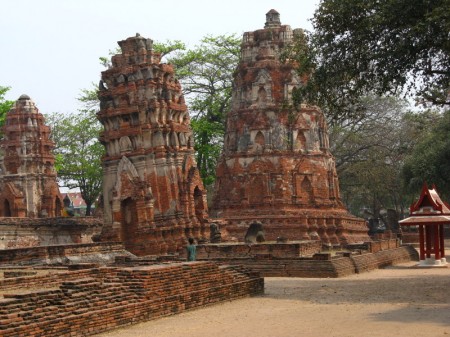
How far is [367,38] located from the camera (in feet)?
64.3

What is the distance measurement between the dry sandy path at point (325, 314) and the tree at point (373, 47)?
4815 mm

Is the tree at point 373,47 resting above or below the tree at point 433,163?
above

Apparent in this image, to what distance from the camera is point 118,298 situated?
43.3 ft

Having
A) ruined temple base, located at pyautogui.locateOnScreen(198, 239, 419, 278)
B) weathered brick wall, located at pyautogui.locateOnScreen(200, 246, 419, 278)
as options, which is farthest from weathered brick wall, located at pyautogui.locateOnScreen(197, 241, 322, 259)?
weathered brick wall, located at pyautogui.locateOnScreen(200, 246, 419, 278)

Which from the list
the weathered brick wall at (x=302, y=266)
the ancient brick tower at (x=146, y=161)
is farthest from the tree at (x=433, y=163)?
the weathered brick wall at (x=302, y=266)

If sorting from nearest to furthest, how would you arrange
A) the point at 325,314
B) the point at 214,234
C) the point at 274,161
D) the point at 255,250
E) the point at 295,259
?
the point at 325,314
the point at 295,259
the point at 255,250
the point at 214,234
the point at 274,161

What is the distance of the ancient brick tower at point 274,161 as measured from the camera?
3338 centimetres

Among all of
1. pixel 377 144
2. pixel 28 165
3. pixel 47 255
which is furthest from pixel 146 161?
pixel 377 144

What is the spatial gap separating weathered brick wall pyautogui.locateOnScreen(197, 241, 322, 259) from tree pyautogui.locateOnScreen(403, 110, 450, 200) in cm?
1201

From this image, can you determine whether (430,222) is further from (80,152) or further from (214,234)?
(80,152)

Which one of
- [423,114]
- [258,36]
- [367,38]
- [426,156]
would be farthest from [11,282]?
[423,114]

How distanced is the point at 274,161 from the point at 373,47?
14.5 metres

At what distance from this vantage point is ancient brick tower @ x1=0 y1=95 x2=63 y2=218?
121ft

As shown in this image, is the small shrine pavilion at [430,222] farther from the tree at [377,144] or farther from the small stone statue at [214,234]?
the tree at [377,144]
